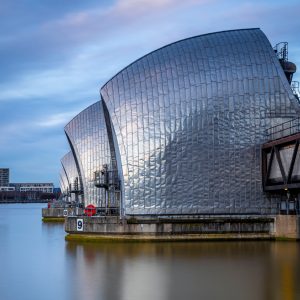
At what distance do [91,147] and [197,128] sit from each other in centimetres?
2137

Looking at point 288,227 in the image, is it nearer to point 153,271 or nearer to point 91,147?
point 153,271

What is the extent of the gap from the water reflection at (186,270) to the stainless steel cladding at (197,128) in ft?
20.8

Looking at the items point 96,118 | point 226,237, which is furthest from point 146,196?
point 96,118

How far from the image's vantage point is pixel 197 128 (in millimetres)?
46250

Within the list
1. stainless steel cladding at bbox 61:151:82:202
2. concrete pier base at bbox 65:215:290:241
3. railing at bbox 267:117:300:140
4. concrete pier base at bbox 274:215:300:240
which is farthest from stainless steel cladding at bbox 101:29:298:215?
stainless steel cladding at bbox 61:151:82:202

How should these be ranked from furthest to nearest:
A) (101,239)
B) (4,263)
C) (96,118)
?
(96,118), (101,239), (4,263)

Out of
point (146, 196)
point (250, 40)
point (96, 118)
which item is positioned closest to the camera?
point (146, 196)

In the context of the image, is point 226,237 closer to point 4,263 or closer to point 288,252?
point 288,252

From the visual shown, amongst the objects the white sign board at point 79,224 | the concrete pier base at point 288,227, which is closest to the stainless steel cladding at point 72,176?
the white sign board at point 79,224

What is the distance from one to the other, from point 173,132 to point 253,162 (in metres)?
7.06

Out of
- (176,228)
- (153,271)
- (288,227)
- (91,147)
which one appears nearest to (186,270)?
(153,271)

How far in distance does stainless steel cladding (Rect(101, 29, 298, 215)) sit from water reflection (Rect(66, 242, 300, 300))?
634 cm

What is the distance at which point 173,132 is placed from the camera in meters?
46.1

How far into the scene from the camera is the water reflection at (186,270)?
2255 cm
